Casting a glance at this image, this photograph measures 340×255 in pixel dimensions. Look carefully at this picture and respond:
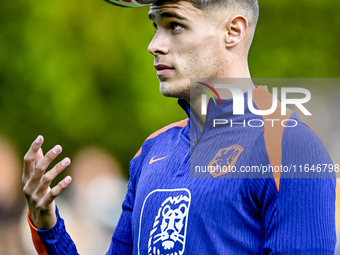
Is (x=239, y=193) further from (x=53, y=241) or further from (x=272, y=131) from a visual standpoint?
(x=53, y=241)

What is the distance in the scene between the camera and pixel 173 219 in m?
1.51

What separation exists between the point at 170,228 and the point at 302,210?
0.45 metres

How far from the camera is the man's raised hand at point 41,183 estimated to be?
1598mm

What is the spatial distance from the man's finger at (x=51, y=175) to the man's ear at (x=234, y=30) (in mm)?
761

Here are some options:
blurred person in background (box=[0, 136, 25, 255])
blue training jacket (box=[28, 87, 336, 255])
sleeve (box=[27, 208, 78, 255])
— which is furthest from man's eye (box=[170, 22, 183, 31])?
blurred person in background (box=[0, 136, 25, 255])

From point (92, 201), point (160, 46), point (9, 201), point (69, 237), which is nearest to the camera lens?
point (160, 46)

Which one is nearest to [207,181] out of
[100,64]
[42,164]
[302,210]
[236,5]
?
[302,210]

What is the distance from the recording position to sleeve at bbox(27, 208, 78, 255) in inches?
69.4

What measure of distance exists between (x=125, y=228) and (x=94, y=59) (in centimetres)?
324

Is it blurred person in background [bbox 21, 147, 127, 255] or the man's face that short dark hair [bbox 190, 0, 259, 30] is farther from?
blurred person in background [bbox 21, 147, 127, 255]

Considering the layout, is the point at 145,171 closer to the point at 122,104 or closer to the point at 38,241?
the point at 38,241

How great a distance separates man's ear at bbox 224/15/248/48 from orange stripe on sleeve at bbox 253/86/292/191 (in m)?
0.22

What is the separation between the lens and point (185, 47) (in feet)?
5.50

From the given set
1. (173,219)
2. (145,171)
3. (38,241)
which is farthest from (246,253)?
(38,241)
